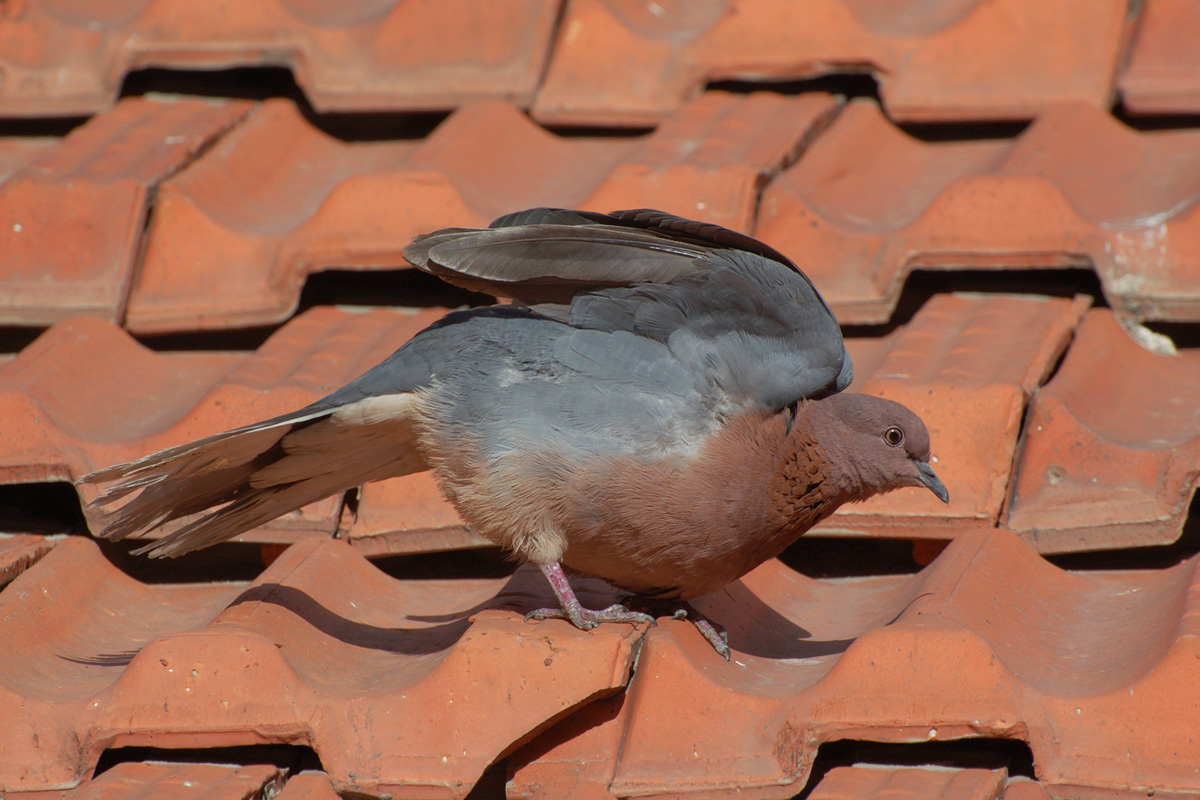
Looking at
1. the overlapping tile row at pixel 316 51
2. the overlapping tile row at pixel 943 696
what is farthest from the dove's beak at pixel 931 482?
the overlapping tile row at pixel 316 51

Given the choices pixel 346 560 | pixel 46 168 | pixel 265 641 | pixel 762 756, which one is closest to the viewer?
pixel 762 756

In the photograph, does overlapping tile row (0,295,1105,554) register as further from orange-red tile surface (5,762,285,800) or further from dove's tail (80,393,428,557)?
orange-red tile surface (5,762,285,800)

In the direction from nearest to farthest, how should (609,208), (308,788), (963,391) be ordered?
(308,788) < (963,391) < (609,208)

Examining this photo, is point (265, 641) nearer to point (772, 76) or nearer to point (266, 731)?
point (266, 731)

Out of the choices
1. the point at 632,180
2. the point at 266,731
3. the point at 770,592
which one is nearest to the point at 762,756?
the point at 770,592

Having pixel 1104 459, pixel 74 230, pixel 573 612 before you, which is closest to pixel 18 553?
pixel 74 230

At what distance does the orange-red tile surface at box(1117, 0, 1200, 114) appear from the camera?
3594 millimetres

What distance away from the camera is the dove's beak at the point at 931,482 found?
2.60m

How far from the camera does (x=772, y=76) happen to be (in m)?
3.86

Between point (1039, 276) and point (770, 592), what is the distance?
48.9 inches

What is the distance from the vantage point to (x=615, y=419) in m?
2.47

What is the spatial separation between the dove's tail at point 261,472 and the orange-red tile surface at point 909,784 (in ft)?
3.92

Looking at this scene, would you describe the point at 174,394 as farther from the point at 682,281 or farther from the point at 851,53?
the point at 851,53

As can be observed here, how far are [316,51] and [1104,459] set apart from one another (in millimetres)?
2703
